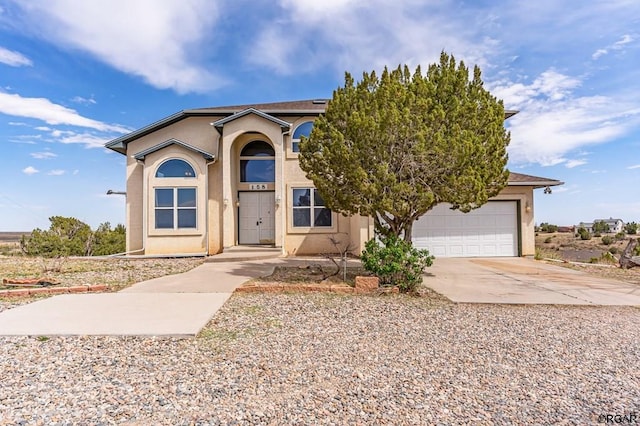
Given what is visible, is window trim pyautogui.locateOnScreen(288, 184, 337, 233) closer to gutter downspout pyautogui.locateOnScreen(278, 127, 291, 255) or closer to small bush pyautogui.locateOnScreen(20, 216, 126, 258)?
gutter downspout pyautogui.locateOnScreen(278, 127, 291, 255)

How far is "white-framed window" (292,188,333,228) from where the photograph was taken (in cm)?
1573

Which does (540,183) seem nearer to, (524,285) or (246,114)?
(524,285)

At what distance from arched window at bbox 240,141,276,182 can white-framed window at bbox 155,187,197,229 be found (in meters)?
2.50

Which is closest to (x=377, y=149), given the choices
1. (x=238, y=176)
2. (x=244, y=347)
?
(x=244, y=347)

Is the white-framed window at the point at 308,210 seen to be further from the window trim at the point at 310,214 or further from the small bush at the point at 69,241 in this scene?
the small bush at the point at 69,241

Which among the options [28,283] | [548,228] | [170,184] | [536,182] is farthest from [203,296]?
[548,228]

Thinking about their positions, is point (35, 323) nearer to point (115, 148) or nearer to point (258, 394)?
point (258, 394)

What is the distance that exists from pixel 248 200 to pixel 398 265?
9.79m

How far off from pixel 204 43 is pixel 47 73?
24.1 ft

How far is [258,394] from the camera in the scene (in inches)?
136

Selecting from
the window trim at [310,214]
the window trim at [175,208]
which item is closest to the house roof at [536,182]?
the window trim at [310,214]

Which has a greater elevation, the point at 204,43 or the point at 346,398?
the point at 204,43

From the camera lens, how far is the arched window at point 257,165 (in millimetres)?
16500

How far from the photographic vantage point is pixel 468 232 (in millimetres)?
15414
